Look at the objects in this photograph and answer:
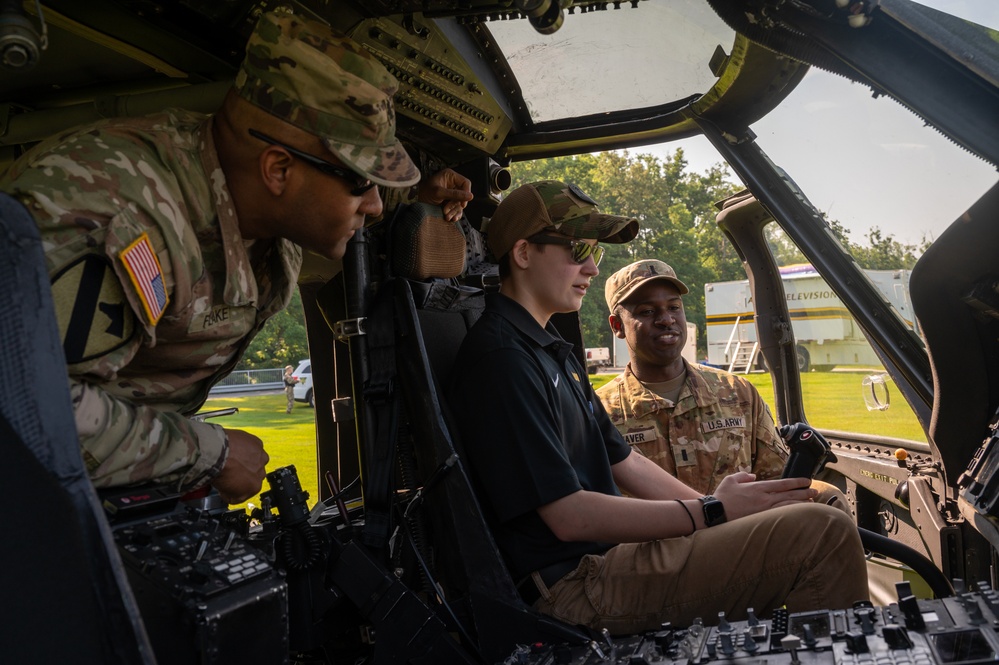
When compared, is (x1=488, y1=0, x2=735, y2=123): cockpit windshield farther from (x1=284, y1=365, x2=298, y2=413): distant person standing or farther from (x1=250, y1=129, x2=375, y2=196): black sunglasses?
(x1=284, y1=365, x2=298, y2=413): distant person standing

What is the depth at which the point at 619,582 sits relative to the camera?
1.76 meters

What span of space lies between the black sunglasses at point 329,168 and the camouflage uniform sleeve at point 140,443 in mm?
529

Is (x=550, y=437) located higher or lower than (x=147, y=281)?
lower

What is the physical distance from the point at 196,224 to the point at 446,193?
904mm

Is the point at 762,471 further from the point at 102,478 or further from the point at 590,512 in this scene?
the point at 102,478

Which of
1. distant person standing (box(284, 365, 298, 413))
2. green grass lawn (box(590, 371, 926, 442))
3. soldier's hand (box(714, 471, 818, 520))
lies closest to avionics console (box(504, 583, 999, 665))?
soldier's hand (box(714, 471, 818, 520))

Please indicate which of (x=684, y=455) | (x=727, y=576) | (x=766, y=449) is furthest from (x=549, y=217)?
(x=766, y=449)

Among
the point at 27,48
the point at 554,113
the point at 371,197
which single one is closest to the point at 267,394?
the point at 554,113

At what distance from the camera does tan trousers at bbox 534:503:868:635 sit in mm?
1713

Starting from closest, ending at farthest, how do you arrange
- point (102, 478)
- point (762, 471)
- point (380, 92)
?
point (102, 478)
point (380, 92)
point (762, 471)

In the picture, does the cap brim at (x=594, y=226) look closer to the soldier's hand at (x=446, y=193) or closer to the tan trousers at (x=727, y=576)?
the soldier's hand at (x=446, y=193)

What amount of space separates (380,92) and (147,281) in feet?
2.07

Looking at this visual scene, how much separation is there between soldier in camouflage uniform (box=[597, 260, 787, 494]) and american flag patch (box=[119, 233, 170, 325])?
227 centimetres

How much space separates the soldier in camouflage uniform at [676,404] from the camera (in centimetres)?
321
